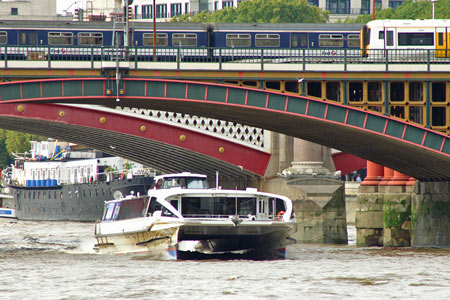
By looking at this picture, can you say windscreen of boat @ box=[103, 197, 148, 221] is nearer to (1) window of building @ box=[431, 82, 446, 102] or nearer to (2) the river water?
(2) the river water

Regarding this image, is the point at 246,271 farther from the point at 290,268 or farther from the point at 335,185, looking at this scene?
the point at 335,185

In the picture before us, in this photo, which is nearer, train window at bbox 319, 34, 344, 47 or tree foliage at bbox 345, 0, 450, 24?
train window at bbox 319, 34, 344, 47

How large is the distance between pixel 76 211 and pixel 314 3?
50548mm

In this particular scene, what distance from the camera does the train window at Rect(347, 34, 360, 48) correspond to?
68.4m

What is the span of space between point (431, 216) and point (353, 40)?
37.7ft

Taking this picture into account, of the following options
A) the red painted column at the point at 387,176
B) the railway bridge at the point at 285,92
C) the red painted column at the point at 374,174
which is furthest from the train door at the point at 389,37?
the red painted column at the point at 374,174

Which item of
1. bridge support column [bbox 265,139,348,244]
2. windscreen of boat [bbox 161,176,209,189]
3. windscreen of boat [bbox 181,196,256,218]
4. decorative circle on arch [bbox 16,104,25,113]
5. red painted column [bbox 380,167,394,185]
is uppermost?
decorative circle on arch [bbox 16,104,25,113]

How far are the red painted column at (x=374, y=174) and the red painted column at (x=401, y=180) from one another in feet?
4.02

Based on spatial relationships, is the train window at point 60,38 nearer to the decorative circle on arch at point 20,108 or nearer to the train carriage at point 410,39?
the decorative circle on arch at point 20,108

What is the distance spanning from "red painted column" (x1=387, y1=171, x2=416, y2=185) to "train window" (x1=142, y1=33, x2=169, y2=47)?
13602 millimetres

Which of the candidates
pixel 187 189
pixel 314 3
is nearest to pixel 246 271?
pixel 187 189

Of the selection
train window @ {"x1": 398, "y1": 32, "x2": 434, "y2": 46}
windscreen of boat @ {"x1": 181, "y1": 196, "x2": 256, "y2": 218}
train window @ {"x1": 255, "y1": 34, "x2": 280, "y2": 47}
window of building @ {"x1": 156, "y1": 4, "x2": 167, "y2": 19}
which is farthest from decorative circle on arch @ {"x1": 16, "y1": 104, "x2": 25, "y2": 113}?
window of building @ {"x1": 156, "y1": 4, "x2": 167, "y2": 19}

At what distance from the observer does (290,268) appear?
1825 inches

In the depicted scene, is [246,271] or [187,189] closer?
[246,271]
